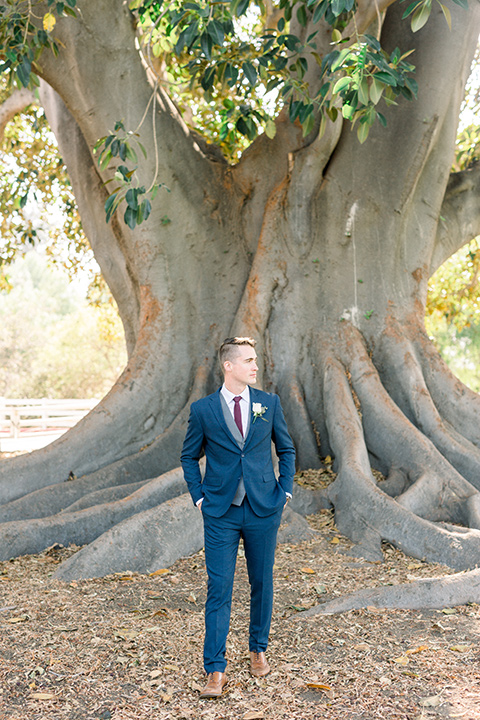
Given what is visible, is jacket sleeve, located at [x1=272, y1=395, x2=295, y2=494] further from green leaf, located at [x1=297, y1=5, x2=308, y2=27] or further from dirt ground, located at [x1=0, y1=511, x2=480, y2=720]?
green leaf, located at [x1=297, y1=5, x2=308, y2=27]

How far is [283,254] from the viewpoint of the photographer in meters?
6.92

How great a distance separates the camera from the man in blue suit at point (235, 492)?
3107mm

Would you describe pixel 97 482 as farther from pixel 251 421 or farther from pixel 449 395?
pixel 449 395

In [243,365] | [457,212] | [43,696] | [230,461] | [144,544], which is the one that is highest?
[457,212]

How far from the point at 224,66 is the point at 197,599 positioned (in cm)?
423

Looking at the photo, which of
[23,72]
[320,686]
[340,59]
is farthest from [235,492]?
[23,72]

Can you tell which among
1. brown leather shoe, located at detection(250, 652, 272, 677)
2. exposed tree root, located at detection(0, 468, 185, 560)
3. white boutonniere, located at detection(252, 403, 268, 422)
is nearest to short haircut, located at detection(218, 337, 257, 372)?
white boutonniere, located at detection(252, 403, 268, 422)

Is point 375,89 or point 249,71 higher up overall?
point 249,71

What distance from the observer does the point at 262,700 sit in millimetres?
3023

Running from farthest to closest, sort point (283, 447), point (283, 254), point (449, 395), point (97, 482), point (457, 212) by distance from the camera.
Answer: point (457, 212) → point (283, 254) → point (449, 395) → point (97, 482) → point (283, 447)

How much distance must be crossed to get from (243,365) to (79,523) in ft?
8.86

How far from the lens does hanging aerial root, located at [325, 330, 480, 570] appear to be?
4.70 m

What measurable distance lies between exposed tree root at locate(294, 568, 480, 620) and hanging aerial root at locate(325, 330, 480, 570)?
0.49 meters

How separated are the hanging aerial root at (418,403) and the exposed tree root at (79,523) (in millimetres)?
2490
